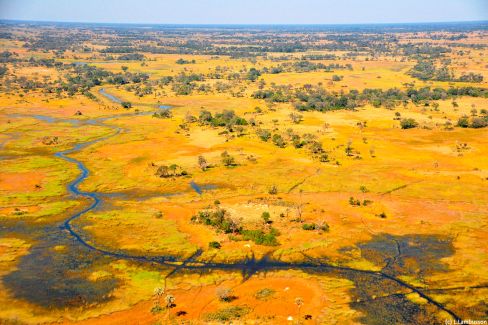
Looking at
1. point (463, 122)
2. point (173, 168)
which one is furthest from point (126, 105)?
point (463, 122)

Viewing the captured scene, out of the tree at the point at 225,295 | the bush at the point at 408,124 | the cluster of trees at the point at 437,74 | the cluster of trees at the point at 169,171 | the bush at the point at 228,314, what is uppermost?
the cluster of trees at the point at 437,74

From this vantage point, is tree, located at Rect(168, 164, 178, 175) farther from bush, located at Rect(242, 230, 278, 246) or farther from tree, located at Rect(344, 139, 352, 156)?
tree, located at Rect(344, 139, 352, 156)

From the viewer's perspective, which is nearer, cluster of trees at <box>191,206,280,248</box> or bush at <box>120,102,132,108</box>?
cluster of trees at <box>191,206,280,248</box>

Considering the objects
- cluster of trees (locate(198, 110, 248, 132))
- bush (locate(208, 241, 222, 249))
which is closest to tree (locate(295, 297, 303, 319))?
bush (locate(208, 241, 222, 249))

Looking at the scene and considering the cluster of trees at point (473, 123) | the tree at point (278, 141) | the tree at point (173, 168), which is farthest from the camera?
the cluster of trees at point (473, 123)

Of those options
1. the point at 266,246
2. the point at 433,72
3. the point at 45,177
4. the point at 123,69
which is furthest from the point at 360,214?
the point at 123,69

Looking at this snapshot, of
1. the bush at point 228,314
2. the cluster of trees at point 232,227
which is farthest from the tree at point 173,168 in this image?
the bush at point 228,314

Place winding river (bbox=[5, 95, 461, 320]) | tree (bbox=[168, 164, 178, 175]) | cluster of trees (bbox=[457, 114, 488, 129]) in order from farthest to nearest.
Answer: cluster of trees (bbox=[457, 114, 488, 129])
tree (bbox=[168, 164, 178, 175])
winding river (bbox=[5, 95, 461, 320])

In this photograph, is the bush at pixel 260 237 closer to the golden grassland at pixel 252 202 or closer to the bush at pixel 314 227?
the golden grassland at pixel 252 202
